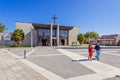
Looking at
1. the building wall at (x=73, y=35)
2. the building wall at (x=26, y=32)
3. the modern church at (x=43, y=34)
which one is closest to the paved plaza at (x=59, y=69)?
the modern church at (x=43, y=34)

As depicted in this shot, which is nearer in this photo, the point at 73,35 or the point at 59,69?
the point at 59,69

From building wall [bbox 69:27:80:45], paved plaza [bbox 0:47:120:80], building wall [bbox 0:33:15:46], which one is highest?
building wall [bbox 69:27:80:45]

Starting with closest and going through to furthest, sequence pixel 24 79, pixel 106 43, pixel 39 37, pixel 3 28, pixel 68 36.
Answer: pixel 24 79 → pixel 39 37 → pixel 68 36 → pixel 106 43 → pixel 3 28

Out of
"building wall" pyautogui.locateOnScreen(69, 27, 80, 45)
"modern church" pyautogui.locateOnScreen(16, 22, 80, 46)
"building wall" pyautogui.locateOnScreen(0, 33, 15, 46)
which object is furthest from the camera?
"building wall" pyautogui.locateOnScreen(69, 27, 80, 45)

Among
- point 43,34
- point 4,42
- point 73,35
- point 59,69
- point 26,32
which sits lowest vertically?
point 59,69

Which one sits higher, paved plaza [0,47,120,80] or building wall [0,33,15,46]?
building wall [0,33,15,46]

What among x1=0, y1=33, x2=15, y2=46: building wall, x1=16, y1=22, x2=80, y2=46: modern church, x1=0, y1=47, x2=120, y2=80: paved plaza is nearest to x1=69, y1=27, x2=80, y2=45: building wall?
x1=16, y1=22, x2=80, y2=46: modern church

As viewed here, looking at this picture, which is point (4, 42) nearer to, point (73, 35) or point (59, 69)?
point (73, 35)

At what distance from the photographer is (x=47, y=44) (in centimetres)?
4406

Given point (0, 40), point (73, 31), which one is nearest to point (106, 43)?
point (73, 31)

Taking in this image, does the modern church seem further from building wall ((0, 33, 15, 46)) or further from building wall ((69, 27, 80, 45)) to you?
building wall ((0, 33, 15, 46))

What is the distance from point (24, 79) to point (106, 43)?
58.2 metres

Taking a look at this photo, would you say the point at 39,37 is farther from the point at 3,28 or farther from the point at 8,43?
the point at 3,28

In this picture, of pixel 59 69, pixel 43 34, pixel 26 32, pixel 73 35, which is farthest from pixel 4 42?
pixel 59 69
